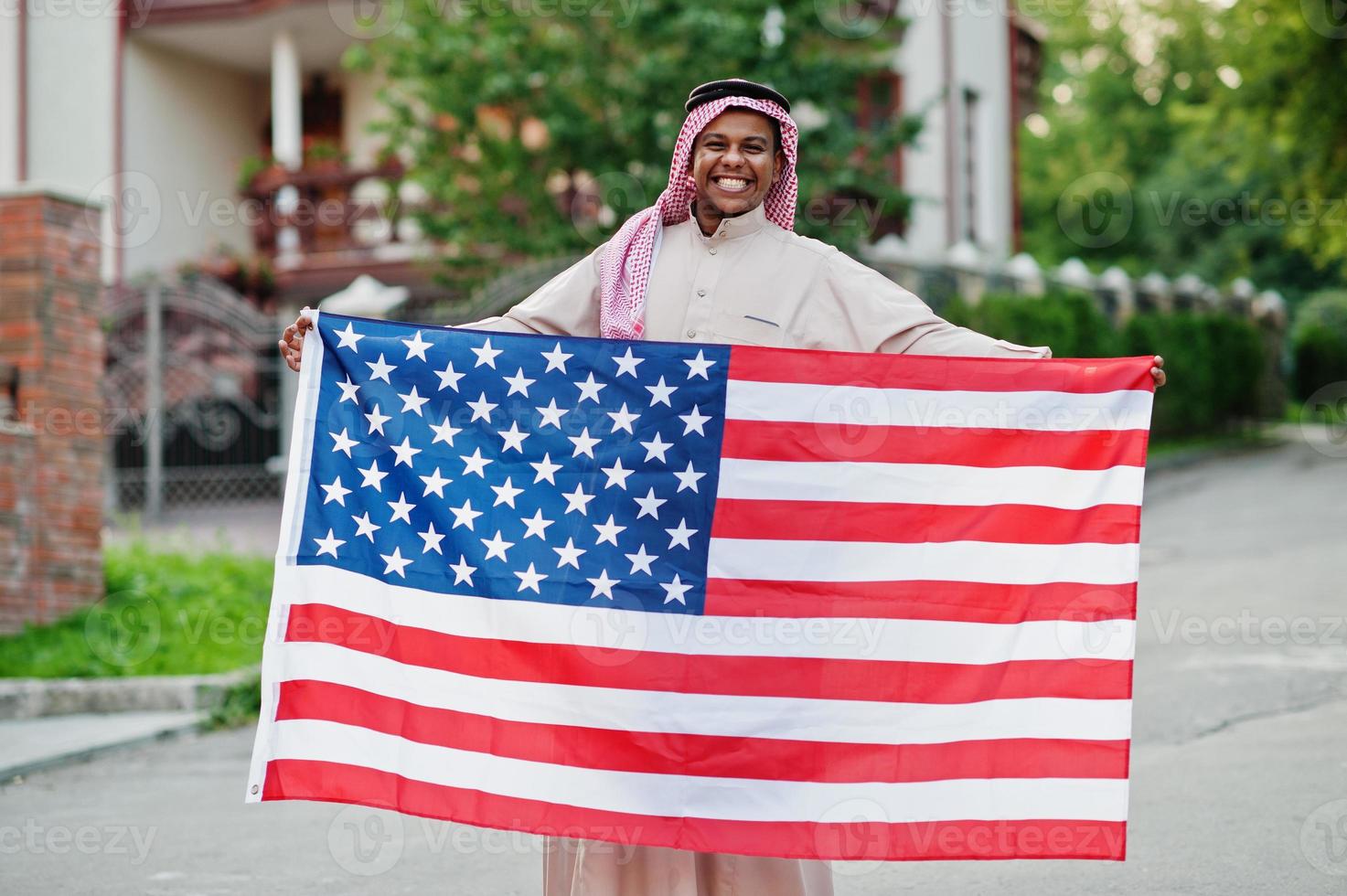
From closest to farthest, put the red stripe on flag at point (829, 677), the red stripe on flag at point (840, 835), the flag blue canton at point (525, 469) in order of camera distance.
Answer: the red stripe on flag at point (840, 835) → the red stripe on flag at point (829, 677) → the flag blue canton at point (525, 469)

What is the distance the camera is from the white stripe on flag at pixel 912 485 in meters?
4.13

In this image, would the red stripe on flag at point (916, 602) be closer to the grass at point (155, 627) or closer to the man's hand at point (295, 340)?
the man's hand at point (295, 340)

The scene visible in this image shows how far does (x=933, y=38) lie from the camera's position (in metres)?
25.9

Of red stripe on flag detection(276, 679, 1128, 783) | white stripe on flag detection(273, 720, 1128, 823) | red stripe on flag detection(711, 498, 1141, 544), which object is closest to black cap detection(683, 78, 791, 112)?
red stripe on flag detection(711, 498, 1141, 544)

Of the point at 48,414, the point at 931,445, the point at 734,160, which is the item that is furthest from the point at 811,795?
the point at 48,414

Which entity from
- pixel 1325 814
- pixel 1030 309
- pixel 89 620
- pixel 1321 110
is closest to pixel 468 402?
pixel 1325 814

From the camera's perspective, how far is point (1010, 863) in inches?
212

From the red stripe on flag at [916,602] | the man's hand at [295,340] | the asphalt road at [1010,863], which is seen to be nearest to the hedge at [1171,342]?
the asphalt road at [1010,863]

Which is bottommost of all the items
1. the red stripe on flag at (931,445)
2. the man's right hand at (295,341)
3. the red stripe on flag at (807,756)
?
the red stripe on flag at (807,756)

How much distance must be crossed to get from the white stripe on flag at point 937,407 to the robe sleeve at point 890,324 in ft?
0.40

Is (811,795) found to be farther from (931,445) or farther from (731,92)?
(731,92)

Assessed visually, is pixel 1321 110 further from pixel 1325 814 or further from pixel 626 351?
pixel 626 351

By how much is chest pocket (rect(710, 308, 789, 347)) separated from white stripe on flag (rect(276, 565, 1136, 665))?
76 centimetres

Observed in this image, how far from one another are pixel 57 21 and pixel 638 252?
867 inches
